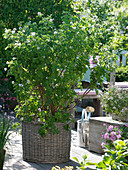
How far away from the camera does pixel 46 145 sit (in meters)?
4.80

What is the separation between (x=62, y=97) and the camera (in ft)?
15.3

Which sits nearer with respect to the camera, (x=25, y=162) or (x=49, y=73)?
(x=49, y=73)

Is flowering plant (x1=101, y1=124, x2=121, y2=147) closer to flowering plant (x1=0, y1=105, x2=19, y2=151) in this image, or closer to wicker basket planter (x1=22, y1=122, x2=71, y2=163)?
wicker basket planter (x1=22, y1=122, x2=71, y2=163)

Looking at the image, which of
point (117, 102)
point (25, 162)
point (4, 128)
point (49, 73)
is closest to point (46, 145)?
point (25, 162)

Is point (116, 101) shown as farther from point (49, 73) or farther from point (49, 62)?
point (49, 62)

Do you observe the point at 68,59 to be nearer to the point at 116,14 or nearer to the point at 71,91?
the point at 71,91

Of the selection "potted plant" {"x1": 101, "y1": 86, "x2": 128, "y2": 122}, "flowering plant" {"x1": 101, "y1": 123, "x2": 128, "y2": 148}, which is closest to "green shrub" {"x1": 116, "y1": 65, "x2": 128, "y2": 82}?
"potted plant" {"x1": 101, "y1": 86, "x2": 128, "y2": 122}

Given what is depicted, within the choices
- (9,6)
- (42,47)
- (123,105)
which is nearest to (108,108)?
(123,105)

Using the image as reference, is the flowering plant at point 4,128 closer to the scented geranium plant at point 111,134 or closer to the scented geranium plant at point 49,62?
the scented geranium plant at point 49,62

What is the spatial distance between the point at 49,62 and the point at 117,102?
1.48 metres

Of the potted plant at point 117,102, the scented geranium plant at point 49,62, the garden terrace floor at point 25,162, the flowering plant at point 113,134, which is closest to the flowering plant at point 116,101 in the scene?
the potted plant at point 117,102

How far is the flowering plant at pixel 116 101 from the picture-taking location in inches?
205

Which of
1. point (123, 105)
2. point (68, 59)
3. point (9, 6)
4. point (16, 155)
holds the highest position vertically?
point (9, 6)

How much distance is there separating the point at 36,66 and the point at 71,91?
2.18 feet
